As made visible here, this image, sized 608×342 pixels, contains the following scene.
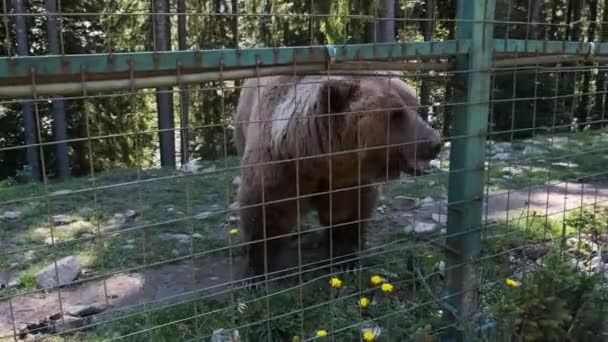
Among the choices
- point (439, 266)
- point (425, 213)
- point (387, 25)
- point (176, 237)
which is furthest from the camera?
point (387, 25)

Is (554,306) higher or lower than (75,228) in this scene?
higher

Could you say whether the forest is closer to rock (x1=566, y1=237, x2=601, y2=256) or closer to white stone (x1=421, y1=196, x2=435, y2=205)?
white stone (x1=421, y1=196, x2=435, y2=205)

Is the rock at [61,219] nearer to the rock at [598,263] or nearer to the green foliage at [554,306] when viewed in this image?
the green foliage at [554,306]

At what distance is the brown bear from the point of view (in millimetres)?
3363

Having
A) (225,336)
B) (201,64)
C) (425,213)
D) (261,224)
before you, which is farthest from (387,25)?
(201,64)

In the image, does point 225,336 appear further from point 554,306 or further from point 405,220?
point 405,220

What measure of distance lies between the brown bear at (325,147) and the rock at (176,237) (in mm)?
1233

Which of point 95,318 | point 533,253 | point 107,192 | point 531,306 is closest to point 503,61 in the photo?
point 531,306

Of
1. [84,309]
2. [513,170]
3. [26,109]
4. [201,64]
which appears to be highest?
[201,64]

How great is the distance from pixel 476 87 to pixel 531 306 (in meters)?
1.08

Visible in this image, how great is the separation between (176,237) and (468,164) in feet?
10.1

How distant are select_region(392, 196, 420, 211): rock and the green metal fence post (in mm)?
3045

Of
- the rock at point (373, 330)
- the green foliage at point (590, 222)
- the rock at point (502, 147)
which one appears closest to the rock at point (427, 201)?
the green foliage at point (590, 222)

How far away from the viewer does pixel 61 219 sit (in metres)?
5.75
